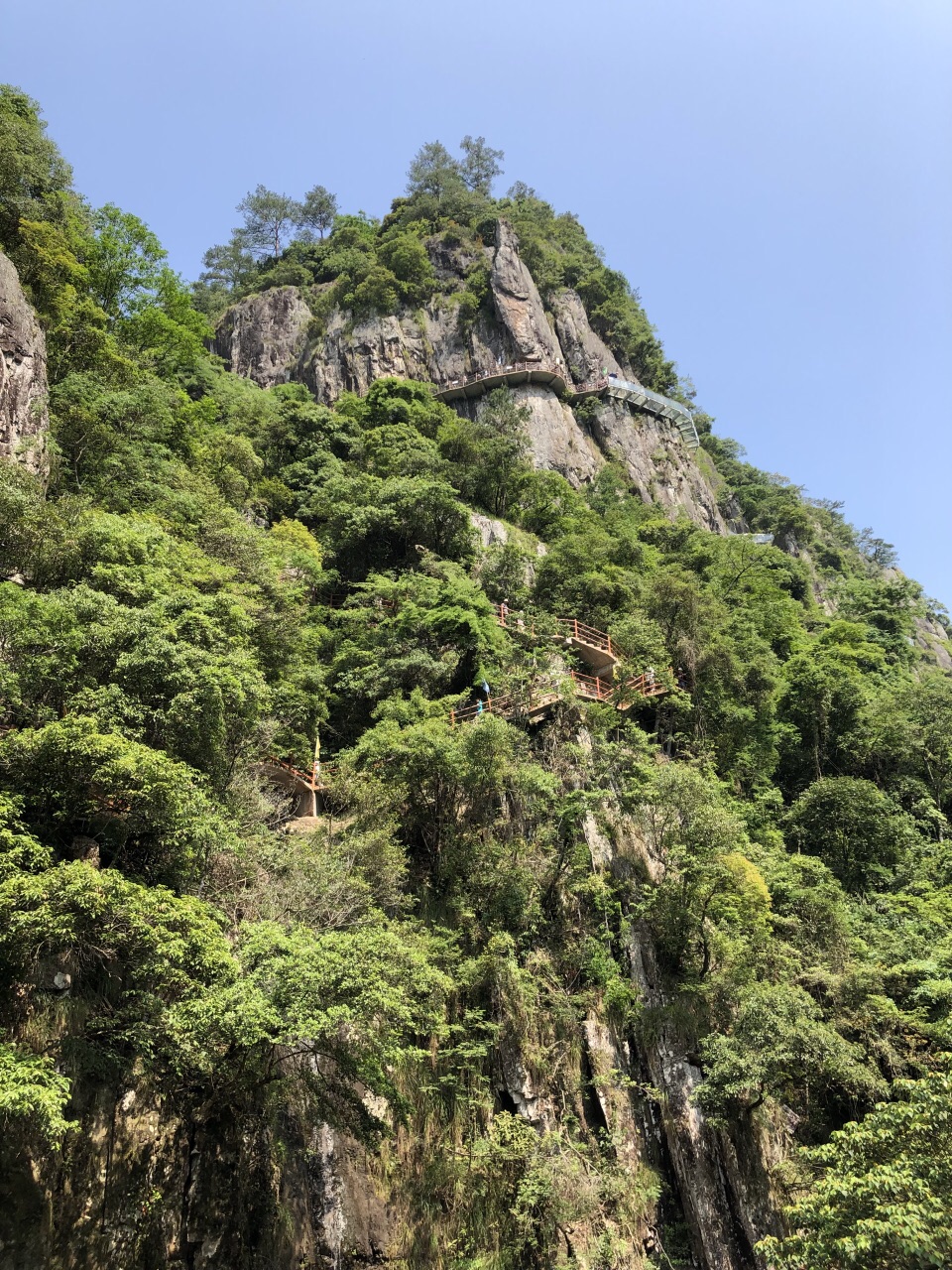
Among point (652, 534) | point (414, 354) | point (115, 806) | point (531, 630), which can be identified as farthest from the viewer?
point (414, 354)

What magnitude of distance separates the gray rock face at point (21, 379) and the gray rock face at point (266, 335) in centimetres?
2660

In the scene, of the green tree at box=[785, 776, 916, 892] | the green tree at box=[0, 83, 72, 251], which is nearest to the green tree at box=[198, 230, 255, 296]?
the green tree at box=[0, 83, 72, 251]

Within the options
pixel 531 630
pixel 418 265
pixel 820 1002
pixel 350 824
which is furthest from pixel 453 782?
pixel 418 265

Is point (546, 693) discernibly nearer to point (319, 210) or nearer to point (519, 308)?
point (519, 308)

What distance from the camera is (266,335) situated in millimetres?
47250

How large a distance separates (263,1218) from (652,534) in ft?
86.6

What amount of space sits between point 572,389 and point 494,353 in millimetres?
5071

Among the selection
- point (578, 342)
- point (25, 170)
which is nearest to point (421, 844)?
point (25, 170)

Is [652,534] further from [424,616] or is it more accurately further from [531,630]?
[424,616]

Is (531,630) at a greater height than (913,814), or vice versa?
(531,630)

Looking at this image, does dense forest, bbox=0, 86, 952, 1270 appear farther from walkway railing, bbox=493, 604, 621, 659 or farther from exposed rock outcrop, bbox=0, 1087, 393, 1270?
walkway railing, bbox=493, 604, 621, 659

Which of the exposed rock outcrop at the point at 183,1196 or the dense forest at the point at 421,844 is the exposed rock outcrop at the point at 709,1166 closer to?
the dense forest at the point at 421,844

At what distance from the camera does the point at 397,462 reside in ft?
91.8

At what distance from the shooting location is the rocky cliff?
41.9 meters
